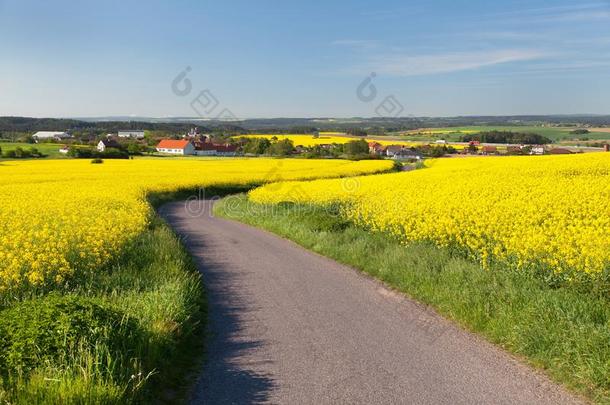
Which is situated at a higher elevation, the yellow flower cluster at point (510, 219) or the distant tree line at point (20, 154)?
the distant tree line at point (20, 154)

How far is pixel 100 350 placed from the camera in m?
5.08

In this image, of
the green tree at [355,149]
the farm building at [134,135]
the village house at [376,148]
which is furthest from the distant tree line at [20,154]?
the farm building at [134,135]

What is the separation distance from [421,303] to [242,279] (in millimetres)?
3745

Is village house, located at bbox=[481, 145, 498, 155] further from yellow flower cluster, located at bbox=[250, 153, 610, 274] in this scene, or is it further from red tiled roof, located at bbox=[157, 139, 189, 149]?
yellow flower cluster, located at bbox=[250, 153, 610, 274]

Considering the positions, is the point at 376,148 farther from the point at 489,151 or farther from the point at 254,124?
the point at 254,124

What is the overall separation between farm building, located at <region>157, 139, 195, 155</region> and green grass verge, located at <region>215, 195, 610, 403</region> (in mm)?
86348

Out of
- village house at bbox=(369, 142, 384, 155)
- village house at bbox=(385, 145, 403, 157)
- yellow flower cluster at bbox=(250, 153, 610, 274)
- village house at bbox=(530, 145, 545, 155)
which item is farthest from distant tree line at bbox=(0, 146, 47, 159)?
village house at bbox=(530, 145, 545, 155)

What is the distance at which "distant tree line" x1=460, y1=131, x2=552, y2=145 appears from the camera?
9522cm

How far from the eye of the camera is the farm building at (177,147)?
315 ft

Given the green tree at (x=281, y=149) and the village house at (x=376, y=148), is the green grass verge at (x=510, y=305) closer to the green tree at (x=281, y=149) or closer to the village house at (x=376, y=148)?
the green tree at (x=281, y=149)

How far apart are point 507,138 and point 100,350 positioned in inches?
4046

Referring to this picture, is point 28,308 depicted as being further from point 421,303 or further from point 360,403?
point 421,303

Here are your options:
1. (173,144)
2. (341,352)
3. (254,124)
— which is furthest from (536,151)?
(254,124)

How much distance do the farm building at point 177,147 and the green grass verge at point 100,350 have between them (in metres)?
90.0
